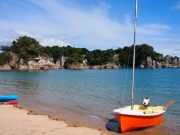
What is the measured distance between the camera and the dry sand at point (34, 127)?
18047mm

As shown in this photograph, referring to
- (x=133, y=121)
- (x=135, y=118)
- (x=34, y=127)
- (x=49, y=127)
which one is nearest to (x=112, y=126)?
(x=133, y=121)

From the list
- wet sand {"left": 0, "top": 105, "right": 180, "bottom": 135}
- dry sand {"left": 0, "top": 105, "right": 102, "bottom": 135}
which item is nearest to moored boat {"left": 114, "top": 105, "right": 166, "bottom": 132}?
wet sand {"left": 0, "top": 105, "right": 180, "bottom": 135}

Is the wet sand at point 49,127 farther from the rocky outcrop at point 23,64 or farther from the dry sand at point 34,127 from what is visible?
the rocky outcrop at point 23,64

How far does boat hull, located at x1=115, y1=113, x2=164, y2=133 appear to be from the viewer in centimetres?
1990

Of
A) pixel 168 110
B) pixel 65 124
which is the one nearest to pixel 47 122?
pixel 65 124

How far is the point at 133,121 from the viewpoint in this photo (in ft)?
66.8

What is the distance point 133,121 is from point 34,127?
644 cm

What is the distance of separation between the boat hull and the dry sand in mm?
1838

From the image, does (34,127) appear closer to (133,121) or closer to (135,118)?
(133,121)

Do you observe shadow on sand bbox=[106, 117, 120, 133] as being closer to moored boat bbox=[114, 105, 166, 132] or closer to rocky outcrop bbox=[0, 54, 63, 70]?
moored boat bbox=[114, 105, 166, 132]

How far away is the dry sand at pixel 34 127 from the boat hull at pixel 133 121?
6.03 ft

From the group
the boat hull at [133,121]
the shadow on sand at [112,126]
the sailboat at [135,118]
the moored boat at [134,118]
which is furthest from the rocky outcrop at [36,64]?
the boat hull at [133,121]

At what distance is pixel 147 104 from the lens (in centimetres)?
2402

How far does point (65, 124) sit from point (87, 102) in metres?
15.3
